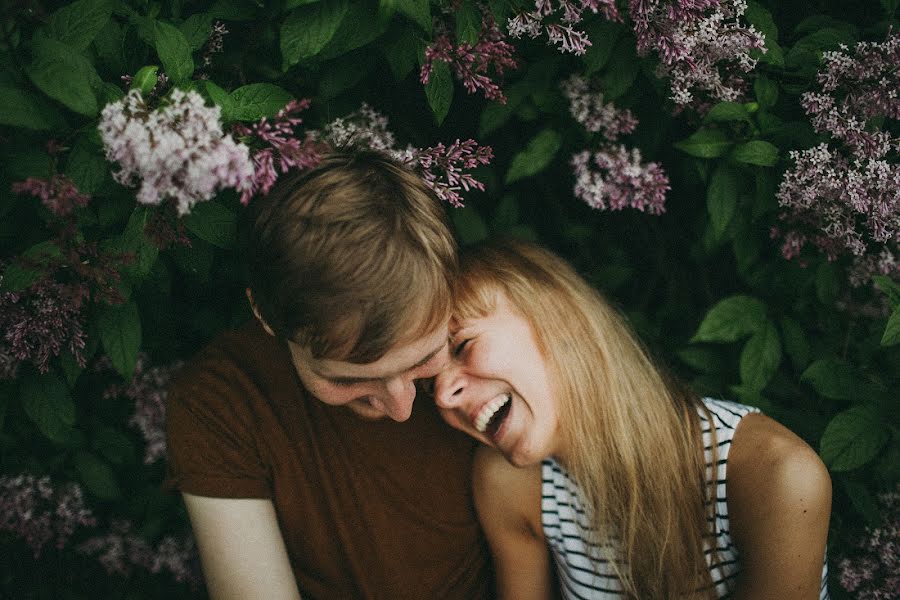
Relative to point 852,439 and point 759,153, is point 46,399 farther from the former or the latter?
point 852,439

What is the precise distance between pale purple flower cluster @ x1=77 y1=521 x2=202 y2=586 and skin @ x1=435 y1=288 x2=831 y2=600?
47.2 inches

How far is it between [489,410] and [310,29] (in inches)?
35.4

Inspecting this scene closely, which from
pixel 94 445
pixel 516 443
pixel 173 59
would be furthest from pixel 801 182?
pixel 94 445

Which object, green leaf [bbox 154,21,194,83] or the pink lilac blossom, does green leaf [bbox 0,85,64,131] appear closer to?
green leaf [bbox 154,21,194,83]

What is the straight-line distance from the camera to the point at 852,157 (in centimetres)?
150

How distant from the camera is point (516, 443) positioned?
A: 5.17 feet

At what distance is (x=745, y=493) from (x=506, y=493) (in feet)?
1.92

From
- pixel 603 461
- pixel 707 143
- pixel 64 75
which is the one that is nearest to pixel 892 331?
pixel 707 143

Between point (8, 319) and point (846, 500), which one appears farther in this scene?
point (846, 500)

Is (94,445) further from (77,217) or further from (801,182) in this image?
(801,182)

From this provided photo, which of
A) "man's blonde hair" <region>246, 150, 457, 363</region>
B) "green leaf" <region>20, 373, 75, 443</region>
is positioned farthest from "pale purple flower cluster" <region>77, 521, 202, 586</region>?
"man's blonde hair" <region>246, 150, 457, 363</region>

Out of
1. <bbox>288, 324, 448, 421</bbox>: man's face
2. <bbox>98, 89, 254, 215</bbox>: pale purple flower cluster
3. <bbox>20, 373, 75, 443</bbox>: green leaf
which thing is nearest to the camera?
<bbox>98, 89, 254, 215</bbox>: pale purple flower cluster

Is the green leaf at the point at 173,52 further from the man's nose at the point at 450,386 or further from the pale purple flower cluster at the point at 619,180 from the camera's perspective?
the pale purple flower cluster at the point at 619,180

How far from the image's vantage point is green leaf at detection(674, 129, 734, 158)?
5.23 feet
